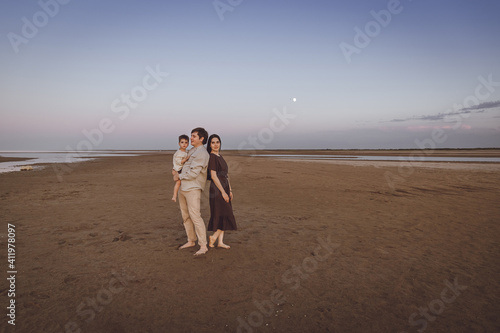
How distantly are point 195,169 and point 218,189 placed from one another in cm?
58

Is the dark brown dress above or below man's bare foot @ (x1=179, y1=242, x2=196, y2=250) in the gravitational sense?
above

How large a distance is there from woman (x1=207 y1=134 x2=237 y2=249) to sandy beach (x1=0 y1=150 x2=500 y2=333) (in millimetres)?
585

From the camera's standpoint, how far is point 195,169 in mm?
4723

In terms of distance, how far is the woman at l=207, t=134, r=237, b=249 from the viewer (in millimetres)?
4797

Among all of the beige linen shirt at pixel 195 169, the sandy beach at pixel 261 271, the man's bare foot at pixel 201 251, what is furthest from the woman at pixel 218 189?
the sandy beach at pixel 261 271

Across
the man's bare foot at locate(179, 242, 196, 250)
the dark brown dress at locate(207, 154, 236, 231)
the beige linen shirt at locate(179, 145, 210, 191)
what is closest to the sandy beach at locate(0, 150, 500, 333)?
the man's bare foot at locate(179, 242, 196, 250)

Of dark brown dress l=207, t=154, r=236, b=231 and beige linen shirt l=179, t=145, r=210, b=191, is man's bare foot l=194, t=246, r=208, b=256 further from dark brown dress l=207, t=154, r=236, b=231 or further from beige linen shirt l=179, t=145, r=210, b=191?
beige linen shirt l=179, t=145, r=210, b=191

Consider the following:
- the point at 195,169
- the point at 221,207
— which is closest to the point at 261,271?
the point at 221,207

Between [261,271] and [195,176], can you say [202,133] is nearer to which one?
[195,176]

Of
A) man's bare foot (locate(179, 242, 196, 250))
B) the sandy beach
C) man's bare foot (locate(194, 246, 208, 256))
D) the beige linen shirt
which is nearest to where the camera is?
the sandy beach

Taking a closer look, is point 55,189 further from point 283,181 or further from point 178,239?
point 283,181

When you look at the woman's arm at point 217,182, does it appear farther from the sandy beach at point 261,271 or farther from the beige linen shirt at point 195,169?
the sandy beach at point 261,271

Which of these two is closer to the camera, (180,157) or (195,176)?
(195,176)

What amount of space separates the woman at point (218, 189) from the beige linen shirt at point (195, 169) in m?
0.12
